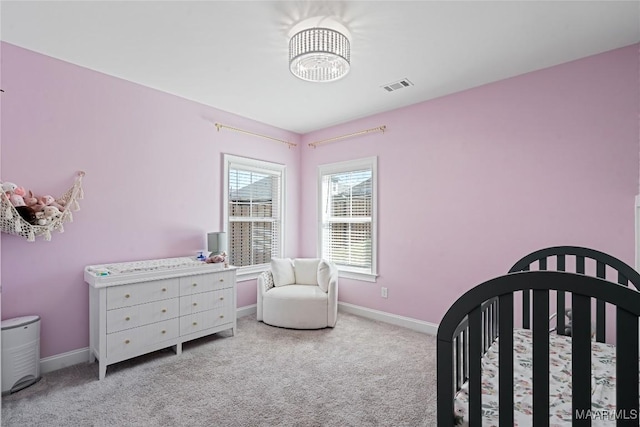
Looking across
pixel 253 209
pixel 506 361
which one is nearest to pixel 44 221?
pixel 253 209

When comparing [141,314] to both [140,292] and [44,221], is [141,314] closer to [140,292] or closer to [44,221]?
[140,292]

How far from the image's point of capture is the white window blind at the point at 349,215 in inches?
161

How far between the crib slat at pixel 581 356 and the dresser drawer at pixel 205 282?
2854mm

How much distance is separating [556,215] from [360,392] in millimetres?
2187

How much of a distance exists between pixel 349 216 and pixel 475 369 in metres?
3.30

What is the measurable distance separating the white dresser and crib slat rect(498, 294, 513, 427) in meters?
2.65

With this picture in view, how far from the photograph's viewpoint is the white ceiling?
2.00 meters

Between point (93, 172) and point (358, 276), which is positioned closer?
point (93, 172)

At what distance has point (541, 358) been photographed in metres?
0.93

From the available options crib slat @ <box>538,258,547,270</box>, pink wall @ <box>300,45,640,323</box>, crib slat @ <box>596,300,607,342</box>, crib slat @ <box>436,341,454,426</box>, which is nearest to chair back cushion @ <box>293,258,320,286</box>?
pink wall @ <box>300,45,640,323</box>

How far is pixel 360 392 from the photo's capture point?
228cm

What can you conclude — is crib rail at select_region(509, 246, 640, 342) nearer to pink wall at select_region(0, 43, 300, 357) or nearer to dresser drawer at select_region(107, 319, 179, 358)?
dresser drawer at select_region(107, 319, 179, 358)

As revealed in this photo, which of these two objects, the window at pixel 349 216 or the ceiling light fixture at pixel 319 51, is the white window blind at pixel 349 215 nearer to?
the window at pixel 349 216

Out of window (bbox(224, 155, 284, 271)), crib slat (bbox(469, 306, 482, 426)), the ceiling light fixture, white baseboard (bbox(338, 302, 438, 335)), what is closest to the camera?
crib slat (bbox(469, 306, 482, 426))
